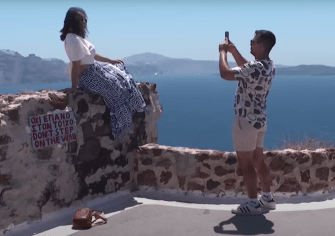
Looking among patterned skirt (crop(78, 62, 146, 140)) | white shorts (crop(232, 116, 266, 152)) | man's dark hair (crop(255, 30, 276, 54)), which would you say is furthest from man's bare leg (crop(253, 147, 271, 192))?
patterned skirt (crop(78, 62, 146, 140))

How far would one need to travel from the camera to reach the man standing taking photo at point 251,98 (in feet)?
Result: 14.8

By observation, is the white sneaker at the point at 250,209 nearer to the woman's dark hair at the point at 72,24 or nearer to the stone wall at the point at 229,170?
the stone wall at the point at 229,170

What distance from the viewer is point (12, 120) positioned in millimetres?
4340

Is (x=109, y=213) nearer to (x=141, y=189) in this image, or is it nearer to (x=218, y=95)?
(x=141, y=189)

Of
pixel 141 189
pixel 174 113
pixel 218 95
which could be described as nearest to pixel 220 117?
pixel 174 113

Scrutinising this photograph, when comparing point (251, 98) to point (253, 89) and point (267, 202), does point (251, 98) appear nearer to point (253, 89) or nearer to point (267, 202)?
point (253, 89)

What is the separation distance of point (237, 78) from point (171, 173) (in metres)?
1.62

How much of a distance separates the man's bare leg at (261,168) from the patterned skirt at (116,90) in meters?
1.53

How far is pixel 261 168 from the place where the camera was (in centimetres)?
487

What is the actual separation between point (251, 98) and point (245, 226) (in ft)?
3.92

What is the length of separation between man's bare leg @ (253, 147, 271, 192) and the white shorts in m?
0.21

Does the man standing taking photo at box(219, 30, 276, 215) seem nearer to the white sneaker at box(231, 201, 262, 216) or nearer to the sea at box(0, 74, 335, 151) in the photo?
the white sneaker at box(231, 201, 262, 216)

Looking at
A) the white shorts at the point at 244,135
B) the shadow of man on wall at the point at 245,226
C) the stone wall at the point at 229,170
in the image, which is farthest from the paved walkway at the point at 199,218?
the white shorts at the point at 244,135

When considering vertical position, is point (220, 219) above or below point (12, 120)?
below
